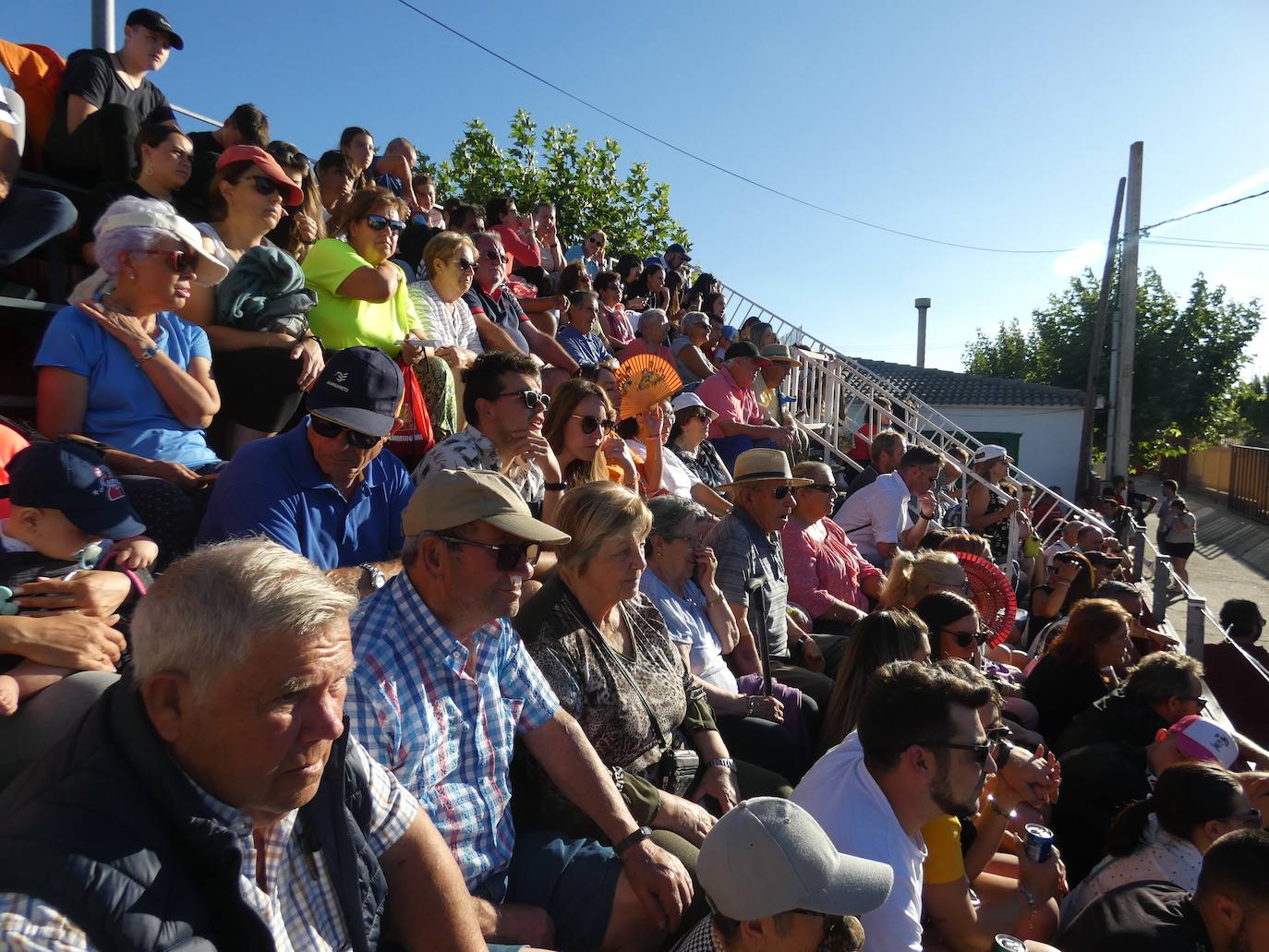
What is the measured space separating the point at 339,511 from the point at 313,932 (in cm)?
189

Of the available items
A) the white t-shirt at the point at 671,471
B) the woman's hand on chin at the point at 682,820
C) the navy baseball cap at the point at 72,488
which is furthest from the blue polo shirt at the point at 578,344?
the navy baseball cap at the point at 72,488

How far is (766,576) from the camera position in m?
5.10

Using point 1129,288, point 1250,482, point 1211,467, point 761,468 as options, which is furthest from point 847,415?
point 1211,467

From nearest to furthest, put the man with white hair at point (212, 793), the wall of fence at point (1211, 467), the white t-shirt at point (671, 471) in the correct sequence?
the man with white hair at point (212, 793) → the white t-shirt at point (671, 471) → the wall of fence at point (1211, 467)

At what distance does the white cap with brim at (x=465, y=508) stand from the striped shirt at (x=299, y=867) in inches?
28.7

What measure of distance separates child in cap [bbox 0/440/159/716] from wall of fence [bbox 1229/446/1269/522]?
37.8 m

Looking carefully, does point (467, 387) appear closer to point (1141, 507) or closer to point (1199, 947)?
point (1199, 947)

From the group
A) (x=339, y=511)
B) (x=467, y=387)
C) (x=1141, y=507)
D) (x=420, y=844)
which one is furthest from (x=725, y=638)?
(x=1141, y=507)

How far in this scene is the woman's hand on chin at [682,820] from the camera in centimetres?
297

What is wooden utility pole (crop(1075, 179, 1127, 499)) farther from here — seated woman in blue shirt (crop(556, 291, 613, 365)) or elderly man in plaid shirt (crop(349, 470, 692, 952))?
elderly man in plaid shirt (crop(349, 470, 692, 952))

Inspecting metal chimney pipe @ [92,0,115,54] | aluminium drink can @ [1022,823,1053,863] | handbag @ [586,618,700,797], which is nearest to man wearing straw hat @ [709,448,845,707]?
aluminium drink can @ [1022,823,1053,863]

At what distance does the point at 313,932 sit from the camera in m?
1.71

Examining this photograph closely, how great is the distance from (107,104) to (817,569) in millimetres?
4862

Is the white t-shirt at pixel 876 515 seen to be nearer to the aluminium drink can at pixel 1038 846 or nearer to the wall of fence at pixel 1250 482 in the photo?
the aluminium drink can at pixel 1038 846
